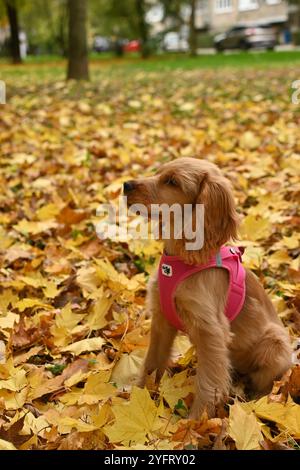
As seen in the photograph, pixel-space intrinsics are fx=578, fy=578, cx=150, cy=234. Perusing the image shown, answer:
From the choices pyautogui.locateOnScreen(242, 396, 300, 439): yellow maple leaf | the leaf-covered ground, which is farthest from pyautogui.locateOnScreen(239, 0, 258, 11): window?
pyautogui.locateOnScreen(242, 396, 300, 439): yellow maple leaf

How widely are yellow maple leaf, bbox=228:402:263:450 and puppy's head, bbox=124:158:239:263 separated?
0.71 meters

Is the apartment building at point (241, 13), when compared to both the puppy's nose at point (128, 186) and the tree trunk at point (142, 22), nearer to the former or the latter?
the tree trunk at point (142, 22)

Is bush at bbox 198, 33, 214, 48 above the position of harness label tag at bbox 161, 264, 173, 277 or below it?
above

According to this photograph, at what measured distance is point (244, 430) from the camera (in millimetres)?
2252

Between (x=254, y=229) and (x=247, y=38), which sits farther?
(x=247, y=38)

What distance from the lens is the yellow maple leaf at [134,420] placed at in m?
2.29

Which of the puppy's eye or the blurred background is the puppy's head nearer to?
the puppy's eye

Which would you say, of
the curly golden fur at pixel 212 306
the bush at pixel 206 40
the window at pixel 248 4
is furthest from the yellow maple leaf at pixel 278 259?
the bush at pixel 206 40

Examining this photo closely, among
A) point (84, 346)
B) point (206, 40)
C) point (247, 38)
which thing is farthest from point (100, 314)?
point (206, 40)

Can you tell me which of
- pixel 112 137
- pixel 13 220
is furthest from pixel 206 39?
pixel 13 220

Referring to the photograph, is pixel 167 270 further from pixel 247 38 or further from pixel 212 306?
pixel 247 38

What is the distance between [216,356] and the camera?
8.54ft

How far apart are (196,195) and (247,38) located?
41.9 metres

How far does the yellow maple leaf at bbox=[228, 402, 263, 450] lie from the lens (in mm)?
2232
